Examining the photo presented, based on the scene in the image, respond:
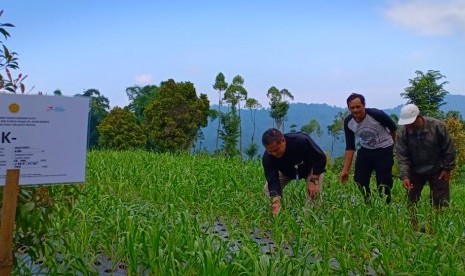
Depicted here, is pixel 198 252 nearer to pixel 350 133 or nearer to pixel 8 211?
pixel 8 211

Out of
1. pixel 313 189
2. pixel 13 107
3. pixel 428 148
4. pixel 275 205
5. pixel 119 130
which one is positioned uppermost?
pixel 13 107

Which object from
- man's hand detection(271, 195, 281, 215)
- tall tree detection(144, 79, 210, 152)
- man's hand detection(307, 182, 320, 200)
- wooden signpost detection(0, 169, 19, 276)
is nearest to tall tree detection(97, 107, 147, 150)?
tall tree detection(144, 79, 210, 152)

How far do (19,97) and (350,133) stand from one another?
4077mm

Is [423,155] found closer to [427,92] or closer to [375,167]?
[375,167]

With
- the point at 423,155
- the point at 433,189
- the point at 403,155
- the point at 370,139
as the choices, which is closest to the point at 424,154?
the point at 423,155

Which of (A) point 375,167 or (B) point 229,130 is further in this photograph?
(B) point 229,130

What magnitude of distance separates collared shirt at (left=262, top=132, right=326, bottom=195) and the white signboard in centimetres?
242

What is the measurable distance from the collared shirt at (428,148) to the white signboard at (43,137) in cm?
375

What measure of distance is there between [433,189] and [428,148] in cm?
51

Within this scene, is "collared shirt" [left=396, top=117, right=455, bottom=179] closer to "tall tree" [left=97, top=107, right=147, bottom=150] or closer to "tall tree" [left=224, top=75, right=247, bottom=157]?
"tall tree" [left=97, top=107, right=147, bottom=150]

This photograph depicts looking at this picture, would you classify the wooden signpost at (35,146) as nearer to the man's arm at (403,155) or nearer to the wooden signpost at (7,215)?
the wooden signpost at (7,215)

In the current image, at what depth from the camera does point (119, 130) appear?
2727 centimetres

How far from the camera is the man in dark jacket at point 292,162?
475 cm

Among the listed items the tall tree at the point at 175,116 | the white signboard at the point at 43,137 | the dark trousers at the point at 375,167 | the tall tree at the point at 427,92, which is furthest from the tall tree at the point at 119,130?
the white signboard at the point at 43,137
